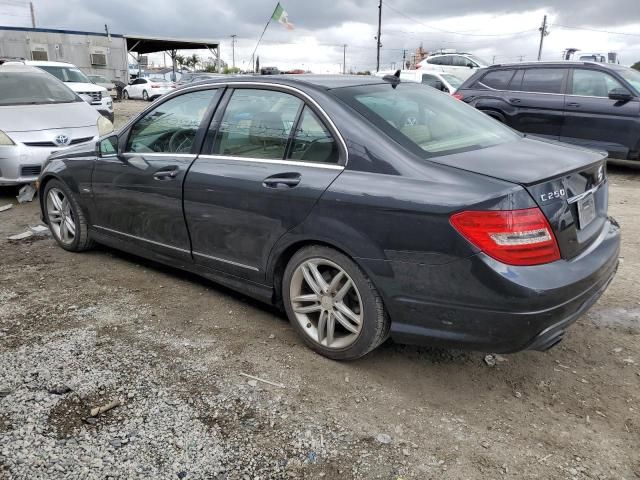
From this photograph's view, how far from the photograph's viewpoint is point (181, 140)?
12.4 ft

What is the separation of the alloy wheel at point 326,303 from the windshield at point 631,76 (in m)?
7.01

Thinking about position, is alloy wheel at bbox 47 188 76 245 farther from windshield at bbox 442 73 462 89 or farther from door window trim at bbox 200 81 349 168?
windshield at bbox 442 73 462 89

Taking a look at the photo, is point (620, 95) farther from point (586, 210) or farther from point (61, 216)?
point (61, 216)

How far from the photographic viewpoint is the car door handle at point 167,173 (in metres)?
3.65

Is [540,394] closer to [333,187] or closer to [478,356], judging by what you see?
[478,356]

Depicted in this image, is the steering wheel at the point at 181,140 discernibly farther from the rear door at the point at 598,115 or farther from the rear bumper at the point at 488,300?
Answer: the rear door at the point at 598,115

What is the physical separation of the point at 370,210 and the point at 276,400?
1060 millimetres

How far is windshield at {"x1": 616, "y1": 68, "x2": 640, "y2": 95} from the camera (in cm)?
798

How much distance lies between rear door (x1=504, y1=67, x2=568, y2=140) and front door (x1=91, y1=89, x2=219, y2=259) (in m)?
6.47

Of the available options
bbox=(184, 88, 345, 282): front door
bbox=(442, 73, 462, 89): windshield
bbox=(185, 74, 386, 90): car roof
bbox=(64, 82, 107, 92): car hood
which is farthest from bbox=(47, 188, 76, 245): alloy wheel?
bbox=(442, 73, 462, 89): windshield

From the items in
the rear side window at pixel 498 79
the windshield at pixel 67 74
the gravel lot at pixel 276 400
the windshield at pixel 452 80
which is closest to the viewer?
the gravel lot at pixel 276 400

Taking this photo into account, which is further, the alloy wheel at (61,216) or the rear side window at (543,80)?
the rear side window at (543,80)

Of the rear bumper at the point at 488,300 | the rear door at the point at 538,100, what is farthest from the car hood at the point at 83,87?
the rear bumper at the point at 488,300

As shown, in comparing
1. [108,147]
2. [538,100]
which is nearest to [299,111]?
[108,147]
